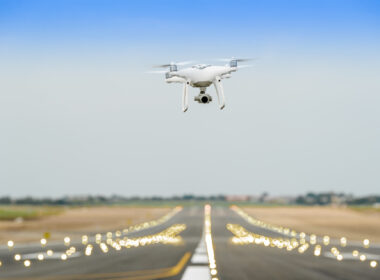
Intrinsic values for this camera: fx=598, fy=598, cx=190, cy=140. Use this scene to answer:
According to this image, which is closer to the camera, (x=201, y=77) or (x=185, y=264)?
(x=201, y=77)

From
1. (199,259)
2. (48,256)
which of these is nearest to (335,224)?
(199,259)

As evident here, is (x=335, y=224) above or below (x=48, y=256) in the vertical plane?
above

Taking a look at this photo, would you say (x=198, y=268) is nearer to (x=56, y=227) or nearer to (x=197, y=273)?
(x=197, y=273)

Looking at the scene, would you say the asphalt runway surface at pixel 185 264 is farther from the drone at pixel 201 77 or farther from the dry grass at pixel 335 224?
the dry grass at pixel 335 224

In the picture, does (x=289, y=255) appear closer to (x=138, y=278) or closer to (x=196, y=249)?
(x=196, y=249)

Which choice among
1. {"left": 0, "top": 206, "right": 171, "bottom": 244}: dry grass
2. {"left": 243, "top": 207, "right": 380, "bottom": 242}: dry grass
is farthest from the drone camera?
{"left": 243, "top": 207, "right": 380, "bottom": 242}: dry grass

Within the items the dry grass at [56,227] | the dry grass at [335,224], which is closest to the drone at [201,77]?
the dry grass at [56,227]

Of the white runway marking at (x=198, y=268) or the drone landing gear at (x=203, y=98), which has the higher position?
the drone landing gear at (x=203, y=98)

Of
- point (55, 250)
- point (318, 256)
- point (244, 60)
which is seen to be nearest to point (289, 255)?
point (318, 256)
